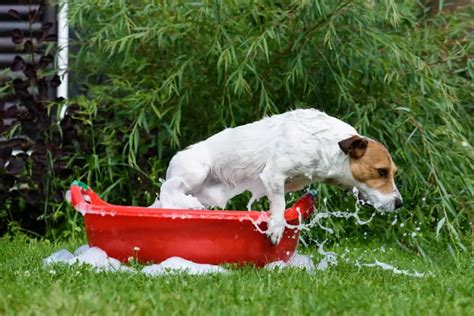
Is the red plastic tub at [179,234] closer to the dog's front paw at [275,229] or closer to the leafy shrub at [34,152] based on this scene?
the dog's front paw at [275,229]

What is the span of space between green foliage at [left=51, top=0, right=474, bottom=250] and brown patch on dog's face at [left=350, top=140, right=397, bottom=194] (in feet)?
4.58

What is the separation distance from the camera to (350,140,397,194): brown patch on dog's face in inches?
196

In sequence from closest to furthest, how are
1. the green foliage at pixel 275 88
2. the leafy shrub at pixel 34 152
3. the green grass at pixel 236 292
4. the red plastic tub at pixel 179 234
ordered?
the green grass at pixel 236 292, the red plastic tub at pixel 179 234, the green foliage at pixel 275 88, the leafy shrub at pixel 34 152

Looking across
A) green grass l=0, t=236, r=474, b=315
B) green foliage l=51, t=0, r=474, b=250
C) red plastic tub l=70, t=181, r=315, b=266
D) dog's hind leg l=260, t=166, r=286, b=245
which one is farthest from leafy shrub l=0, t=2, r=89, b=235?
dog's hind leg l=260, t=166, r=286, b=245

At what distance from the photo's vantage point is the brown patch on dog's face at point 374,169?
16.3 feet

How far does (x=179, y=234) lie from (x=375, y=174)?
1053 millimetres

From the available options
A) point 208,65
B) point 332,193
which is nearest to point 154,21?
point 208,65

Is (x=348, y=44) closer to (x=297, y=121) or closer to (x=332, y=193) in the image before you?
(x=332, y=193)

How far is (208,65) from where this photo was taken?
690cm

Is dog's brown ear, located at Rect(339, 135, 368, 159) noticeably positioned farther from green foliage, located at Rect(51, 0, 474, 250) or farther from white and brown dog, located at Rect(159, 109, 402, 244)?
green foliage, located at Rect(51, 0, 474, 250)

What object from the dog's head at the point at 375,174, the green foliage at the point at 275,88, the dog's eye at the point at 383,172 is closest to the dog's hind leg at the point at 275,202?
the dog's head at the point at 375,174

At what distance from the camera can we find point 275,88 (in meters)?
6.88

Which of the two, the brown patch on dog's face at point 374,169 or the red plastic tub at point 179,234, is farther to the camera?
the brown patch on dog's face at point 374,169

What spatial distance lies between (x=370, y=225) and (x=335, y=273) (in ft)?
7.37
